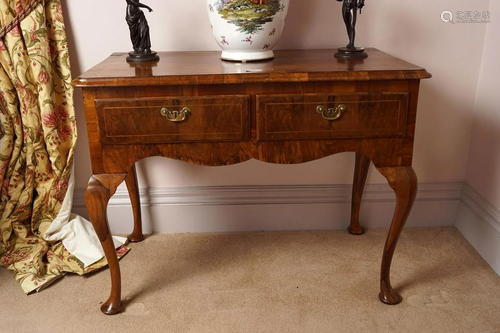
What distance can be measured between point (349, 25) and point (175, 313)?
1146mm

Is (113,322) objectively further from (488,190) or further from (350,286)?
(488,190)

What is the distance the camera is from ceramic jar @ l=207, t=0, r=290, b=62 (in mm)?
1441

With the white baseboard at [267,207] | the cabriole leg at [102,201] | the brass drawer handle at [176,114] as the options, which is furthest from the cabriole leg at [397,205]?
the cabriole leg at [102,201]

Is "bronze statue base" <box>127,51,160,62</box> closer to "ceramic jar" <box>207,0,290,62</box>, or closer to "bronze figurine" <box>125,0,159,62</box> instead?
"bronze figurine" <box>125,0,159,62</box>

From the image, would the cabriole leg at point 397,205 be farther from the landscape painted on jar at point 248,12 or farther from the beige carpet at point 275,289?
the landscape painted on jar at point 248,12

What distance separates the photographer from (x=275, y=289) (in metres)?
1.69

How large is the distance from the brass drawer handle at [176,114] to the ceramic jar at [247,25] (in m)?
0.31

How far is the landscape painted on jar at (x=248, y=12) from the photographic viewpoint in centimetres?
143

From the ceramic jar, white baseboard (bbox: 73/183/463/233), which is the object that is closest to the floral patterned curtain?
white baseboard (bbox: 73/183/463/233)

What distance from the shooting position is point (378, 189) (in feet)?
6.79

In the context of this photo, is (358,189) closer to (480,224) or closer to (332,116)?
(480,224)

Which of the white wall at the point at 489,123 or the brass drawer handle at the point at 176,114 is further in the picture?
the white wall at the point at 489,123

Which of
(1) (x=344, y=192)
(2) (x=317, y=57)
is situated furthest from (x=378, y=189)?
(2) (x=317, y=57)

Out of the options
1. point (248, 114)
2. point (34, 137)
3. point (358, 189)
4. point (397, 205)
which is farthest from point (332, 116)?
point (34, 137)
